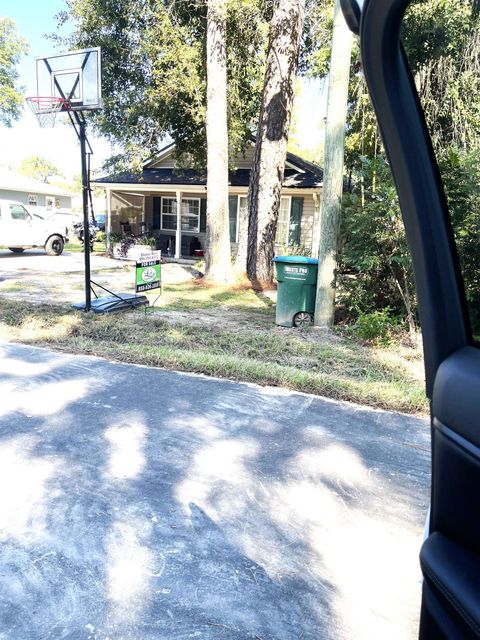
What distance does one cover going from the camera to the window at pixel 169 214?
20.5 meters

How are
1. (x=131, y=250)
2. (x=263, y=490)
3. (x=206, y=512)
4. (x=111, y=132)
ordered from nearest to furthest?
(x=206, y=512) → (x=263, y=490) → (x=111, y=132) → (x=131, y=250)

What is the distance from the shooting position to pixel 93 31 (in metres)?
14.3

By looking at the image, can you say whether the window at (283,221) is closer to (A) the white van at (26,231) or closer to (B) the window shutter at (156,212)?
(B) the window shutter at (156,212)

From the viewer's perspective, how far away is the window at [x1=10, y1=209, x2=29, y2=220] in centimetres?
1697

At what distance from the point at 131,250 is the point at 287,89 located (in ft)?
29.0

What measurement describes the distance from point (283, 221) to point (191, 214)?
4556mm

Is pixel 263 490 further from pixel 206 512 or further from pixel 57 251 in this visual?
pixel 57 251

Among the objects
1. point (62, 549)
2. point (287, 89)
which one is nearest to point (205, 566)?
point (62, 549)

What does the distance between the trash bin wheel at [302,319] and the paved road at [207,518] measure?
10.8 feet

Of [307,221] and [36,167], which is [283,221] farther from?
[36,167]

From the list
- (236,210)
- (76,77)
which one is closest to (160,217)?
(236,210)

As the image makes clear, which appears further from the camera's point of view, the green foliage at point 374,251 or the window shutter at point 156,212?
the window shutter at point 156,212

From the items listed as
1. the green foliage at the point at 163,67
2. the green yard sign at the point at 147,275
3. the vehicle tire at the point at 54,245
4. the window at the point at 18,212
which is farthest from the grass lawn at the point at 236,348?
the vehicle tire at the point at 54,245

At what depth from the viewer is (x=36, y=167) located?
9756 centimetres
